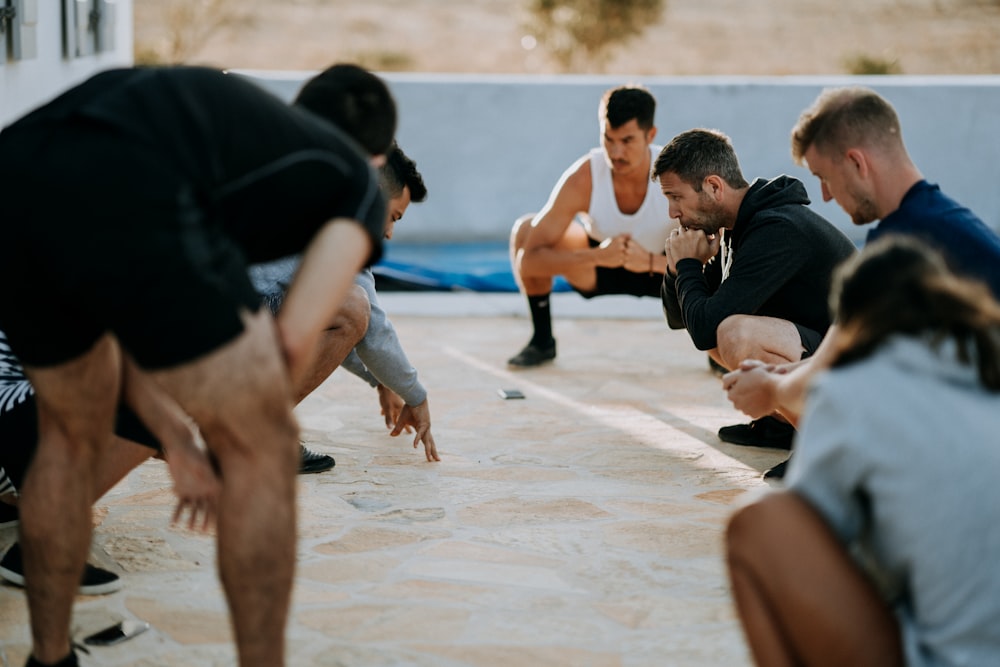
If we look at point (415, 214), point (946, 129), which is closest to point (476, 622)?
point (415, 214)

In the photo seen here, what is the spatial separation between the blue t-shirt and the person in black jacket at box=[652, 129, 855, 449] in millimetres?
1090

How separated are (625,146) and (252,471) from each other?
148 inches

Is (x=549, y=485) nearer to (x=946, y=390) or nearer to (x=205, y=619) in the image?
(x=205, y=619)

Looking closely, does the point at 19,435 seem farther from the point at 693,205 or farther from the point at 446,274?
the point at 446,274

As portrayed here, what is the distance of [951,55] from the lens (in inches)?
997

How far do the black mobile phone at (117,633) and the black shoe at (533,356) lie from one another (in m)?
3.07

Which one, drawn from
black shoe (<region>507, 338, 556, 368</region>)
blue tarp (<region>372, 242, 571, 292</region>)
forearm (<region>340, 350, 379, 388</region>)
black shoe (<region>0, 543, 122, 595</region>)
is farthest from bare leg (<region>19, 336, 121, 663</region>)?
blue tarp (<region>372, 242, 571, 292</region>)

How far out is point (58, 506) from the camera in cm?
243

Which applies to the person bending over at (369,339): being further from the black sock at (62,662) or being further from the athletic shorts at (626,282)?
the athletic shorts at (626,282)

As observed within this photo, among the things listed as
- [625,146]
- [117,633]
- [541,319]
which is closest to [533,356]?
[541,319]

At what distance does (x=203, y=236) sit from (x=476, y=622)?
132 cm

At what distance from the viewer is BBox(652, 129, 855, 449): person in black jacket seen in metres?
4.03

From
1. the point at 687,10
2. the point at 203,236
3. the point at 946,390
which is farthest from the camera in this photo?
the point at 687,10

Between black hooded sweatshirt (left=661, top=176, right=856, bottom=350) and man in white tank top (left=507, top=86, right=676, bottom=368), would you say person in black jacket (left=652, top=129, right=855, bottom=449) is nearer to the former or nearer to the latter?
black hooded sweatshirt (left=661, top=176, right=856, bottom=350)
